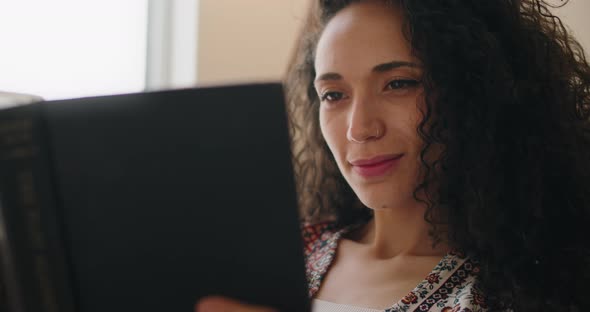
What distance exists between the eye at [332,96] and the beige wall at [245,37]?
1.78 feet

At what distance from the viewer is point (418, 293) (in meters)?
0.88

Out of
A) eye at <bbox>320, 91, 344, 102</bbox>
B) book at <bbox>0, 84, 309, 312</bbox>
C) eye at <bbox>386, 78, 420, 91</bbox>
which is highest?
eye at <bbox>386, 78, 420, 91</bbox>

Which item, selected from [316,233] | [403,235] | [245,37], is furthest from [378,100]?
[245,37]

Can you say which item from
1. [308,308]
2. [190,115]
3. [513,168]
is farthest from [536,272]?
[190,115]

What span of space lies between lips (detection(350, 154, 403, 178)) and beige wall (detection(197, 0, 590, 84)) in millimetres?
653

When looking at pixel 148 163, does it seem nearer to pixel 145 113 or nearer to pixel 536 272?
pixel 145 113

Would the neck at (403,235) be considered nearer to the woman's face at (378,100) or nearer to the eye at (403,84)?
the woman's face at (378,100)

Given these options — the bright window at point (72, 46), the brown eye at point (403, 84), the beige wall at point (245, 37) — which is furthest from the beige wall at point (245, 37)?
the brown eye at point (403, 84)

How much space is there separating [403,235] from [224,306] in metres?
0.61

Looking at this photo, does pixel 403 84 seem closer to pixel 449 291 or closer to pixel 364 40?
pixel 364 40

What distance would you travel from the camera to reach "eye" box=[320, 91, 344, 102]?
0.97m

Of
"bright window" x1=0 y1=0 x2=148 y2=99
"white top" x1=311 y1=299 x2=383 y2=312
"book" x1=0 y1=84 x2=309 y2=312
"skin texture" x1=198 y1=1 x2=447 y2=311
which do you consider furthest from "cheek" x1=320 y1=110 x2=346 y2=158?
"bright window" x1=0 y1=0 x2=148 y2=99

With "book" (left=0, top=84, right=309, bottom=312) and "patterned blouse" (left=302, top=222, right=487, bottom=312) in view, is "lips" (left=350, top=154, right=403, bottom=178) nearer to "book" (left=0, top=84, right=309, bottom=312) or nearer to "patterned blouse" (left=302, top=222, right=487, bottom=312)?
"patterned blouse" (left=302, top=222, right=487, bottom=312)

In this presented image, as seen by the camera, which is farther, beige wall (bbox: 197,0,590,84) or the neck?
beige wall (bbox: 197,0,590,84)
